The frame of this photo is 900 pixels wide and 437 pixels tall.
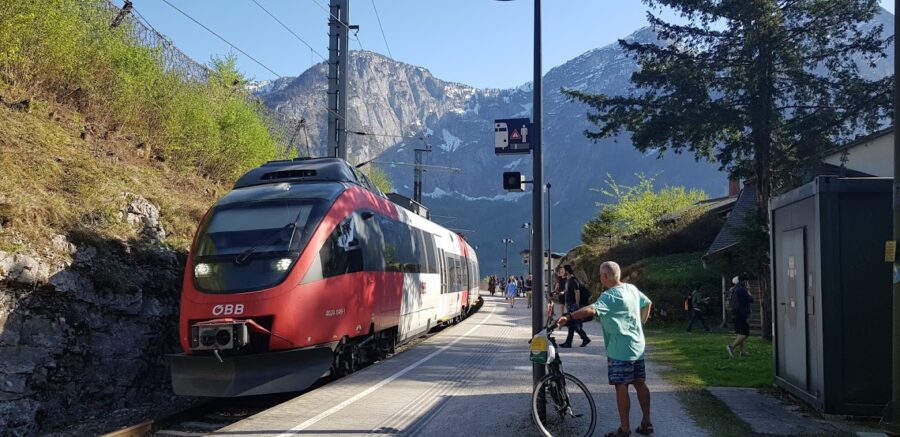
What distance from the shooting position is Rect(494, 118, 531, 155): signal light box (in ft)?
32.8

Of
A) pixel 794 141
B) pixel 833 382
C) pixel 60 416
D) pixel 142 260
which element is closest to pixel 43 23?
pixel 142 260

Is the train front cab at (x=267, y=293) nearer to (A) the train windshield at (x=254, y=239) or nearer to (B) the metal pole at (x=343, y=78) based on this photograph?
(A) the train windshield at (x=254, y=239)

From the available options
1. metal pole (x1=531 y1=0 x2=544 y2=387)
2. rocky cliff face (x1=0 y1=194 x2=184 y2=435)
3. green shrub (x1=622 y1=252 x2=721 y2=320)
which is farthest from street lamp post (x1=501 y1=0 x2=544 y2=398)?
green shrub (x1=622 y1=252 x2=721 y2=320)

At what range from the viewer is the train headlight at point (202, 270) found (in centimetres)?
968

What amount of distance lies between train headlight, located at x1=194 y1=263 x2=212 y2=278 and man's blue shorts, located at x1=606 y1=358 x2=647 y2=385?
5927mm

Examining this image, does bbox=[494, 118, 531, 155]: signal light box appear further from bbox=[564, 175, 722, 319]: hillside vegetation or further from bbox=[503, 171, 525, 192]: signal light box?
bbox=[564, 175, 722, 319]: hillside vegetation

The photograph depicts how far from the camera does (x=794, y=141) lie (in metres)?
18.5

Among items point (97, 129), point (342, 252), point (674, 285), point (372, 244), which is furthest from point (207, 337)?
point (674, 285)

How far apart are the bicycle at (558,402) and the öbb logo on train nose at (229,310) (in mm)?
4557

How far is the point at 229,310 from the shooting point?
30.4 feet

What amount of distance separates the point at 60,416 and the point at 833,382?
10.4m

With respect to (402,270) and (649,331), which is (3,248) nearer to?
(402,270)

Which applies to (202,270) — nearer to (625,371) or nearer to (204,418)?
(204,418)

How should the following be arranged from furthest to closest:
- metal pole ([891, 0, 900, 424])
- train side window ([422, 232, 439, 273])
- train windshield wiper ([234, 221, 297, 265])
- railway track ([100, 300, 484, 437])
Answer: train side window ([422, 232, 439, 273])
train windshield wiper ([234, 221, 297, 265])
railway track ([100, 300, 484, 437])
metal pole ([891, 0, 900, 424])
